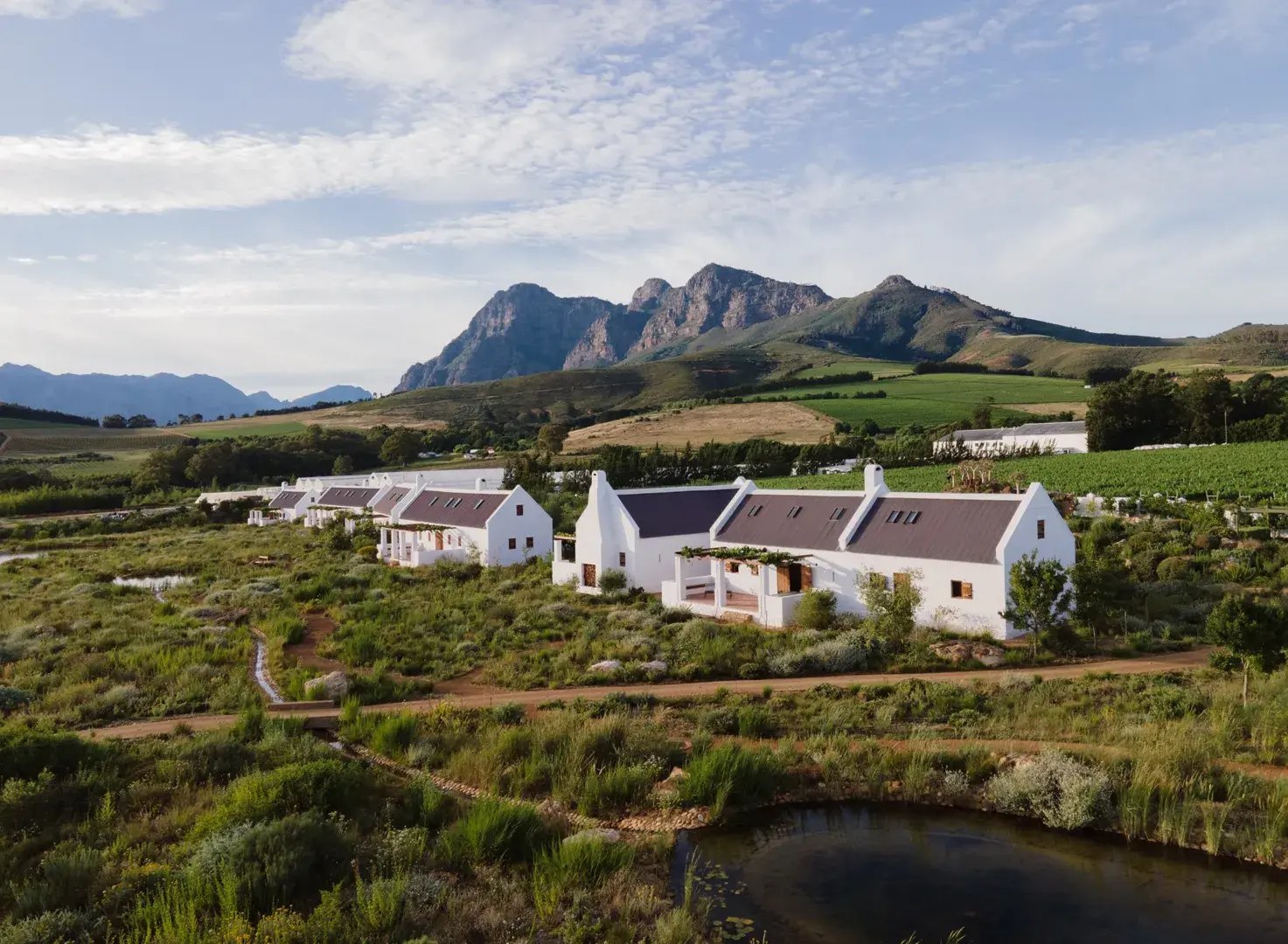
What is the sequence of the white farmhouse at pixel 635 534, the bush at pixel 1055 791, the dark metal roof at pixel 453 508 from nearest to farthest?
the bush at pixel 1055 791, the white farmhouse at pixel 635 534, the dark metal roof at pixel 453 508

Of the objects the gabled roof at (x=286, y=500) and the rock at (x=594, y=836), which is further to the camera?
the gabled roof at (x=286, y=500)

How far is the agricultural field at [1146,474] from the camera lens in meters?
55.4

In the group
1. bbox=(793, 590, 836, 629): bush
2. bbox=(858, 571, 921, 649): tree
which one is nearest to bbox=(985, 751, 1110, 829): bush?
bbox=(858, 571, 921, 649): tree

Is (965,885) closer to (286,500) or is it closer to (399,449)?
(286,500)

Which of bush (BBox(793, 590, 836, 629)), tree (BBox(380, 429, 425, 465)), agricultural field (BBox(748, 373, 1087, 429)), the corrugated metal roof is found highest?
agricultural field (BBox(748, 373, 1087, 429))

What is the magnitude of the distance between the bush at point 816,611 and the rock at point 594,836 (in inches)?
720

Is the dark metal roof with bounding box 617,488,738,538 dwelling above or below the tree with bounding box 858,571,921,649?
above

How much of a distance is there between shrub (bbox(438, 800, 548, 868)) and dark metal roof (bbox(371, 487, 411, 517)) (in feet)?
177

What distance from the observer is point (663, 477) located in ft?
294

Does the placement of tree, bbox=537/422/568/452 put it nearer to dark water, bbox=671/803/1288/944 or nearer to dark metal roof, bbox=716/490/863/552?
dark metal roof, bbox=716/490/863/552

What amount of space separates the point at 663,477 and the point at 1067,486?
135 feet

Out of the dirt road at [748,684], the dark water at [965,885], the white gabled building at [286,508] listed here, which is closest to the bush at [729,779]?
the dark water at [965,885]

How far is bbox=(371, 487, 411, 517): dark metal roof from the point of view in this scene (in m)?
64.4

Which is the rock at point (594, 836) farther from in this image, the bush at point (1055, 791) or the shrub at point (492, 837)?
the bush at point (1055, 791)
